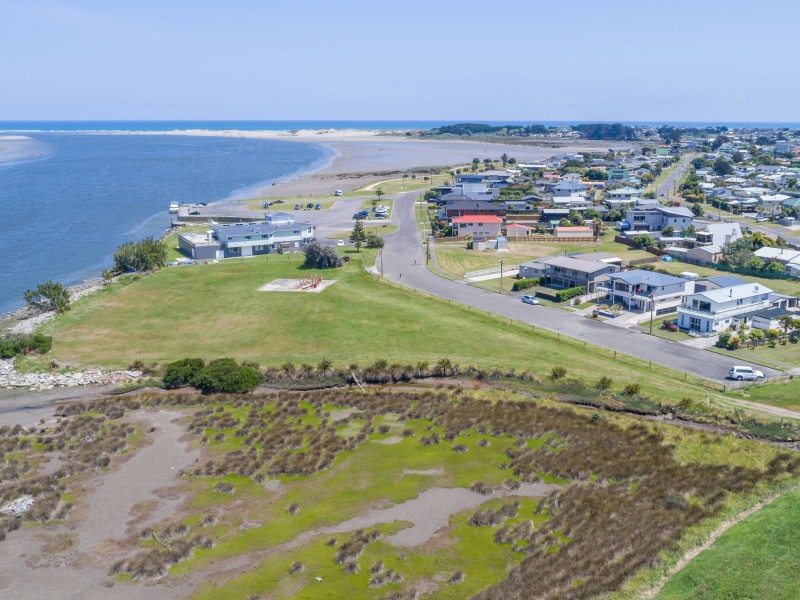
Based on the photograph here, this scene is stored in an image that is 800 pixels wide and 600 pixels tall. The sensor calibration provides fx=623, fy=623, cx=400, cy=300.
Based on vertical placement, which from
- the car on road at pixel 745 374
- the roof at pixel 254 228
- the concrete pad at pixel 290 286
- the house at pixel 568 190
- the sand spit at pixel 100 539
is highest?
the house at pixel 568 190

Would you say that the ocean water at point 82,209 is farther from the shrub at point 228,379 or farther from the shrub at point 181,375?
the shrub at point 228,379

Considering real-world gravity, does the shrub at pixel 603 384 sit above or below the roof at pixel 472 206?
below

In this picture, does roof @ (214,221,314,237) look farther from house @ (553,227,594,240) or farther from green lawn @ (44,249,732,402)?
house @ (553,227,594,240)

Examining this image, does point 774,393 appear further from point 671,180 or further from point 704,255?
point 671,180

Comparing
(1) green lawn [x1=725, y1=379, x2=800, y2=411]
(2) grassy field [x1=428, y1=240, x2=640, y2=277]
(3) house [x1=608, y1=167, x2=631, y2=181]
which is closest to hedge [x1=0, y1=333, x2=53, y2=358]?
(2) grassy field [x1=428, y1=240, x2=640, y2=277]

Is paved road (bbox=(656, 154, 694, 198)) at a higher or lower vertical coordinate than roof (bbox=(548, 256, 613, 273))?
higher

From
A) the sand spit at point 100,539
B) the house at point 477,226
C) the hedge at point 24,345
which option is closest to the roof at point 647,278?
the house at point 477,226
